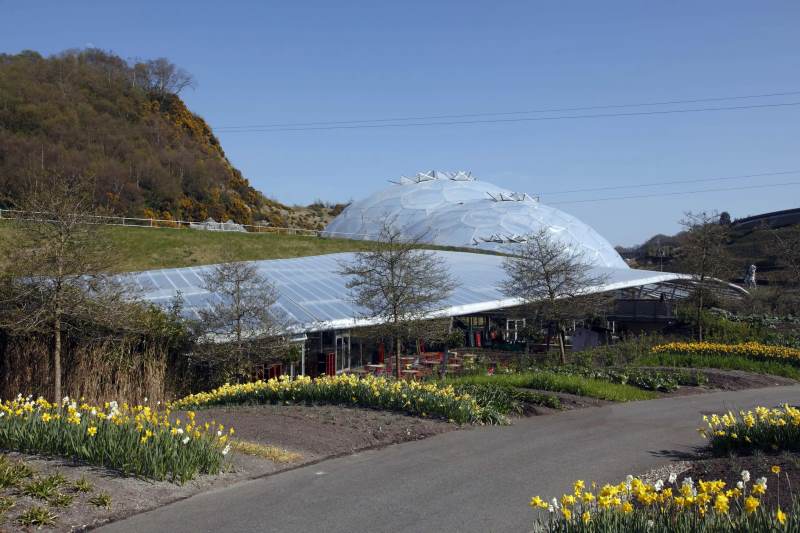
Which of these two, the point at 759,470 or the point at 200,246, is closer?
the point at 759,470

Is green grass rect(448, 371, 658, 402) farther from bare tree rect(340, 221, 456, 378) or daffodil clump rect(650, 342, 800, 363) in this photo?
daffodil clump rect(650, 342, 800, 363)

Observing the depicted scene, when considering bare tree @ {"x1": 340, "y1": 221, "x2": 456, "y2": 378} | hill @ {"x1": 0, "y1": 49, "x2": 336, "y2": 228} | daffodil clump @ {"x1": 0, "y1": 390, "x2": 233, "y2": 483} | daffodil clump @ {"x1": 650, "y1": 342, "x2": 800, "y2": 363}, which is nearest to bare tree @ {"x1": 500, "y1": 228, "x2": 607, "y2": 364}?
→ daffodil clump @ {"x1": 650, "y1": 342, "x2": 800, "y2": 363}

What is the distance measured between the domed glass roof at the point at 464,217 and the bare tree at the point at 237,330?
72.9ft

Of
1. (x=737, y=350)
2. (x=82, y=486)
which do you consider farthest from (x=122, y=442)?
(x=737, y=350)

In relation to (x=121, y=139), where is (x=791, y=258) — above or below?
below

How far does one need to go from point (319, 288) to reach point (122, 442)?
1658cm

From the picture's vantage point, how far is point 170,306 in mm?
19297

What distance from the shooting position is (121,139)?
222 ft

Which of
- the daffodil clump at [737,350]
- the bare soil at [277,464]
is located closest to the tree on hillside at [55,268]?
the bare soil at [277,464]

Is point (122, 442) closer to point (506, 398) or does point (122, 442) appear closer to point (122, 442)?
point (122, 442)

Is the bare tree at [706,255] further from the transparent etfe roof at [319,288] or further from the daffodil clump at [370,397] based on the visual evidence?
the daffodil clump at [370,397]

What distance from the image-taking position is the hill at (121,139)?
5784 cm

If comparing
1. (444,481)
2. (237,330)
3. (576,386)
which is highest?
(237,330)

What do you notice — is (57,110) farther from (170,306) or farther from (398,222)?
(170,306)
